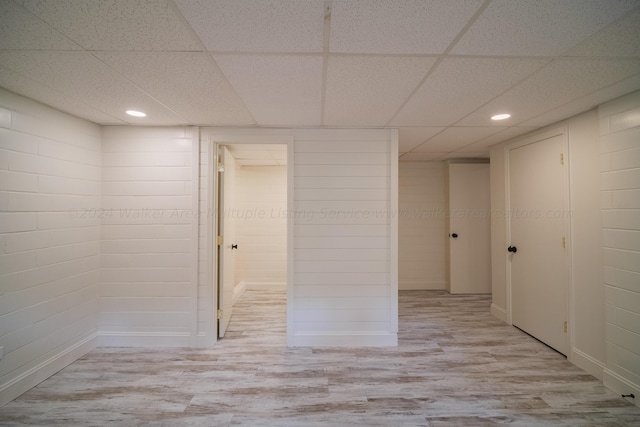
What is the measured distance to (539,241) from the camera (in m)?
2.86

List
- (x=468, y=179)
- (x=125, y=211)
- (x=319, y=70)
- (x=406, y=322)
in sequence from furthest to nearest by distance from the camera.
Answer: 1. (x=468, y=179)
2. (x=406, y=322)
3. (x=125, y=211)
4. (x=319, y=70)

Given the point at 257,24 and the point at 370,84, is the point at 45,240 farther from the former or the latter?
the point at 370,84

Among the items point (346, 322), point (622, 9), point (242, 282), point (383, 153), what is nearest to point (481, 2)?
point (622, 9)

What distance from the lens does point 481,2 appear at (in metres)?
1.09

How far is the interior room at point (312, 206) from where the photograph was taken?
4.31 feet

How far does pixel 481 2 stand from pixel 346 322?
2.70 meters

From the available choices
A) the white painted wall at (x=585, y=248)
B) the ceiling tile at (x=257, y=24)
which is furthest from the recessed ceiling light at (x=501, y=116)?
the ceiling tile at (x=257, y=24)

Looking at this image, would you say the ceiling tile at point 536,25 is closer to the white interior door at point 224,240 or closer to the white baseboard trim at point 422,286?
the white interior door at point 224,240

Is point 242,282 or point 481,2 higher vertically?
point 481,2

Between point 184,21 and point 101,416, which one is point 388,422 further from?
point 184,21

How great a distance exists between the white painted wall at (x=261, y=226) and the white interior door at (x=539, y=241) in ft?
11.8

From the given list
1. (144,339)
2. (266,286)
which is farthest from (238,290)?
(144,339)

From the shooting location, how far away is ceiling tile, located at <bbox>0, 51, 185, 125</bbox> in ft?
4.87

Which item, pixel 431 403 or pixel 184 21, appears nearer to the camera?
pixel 184 21
